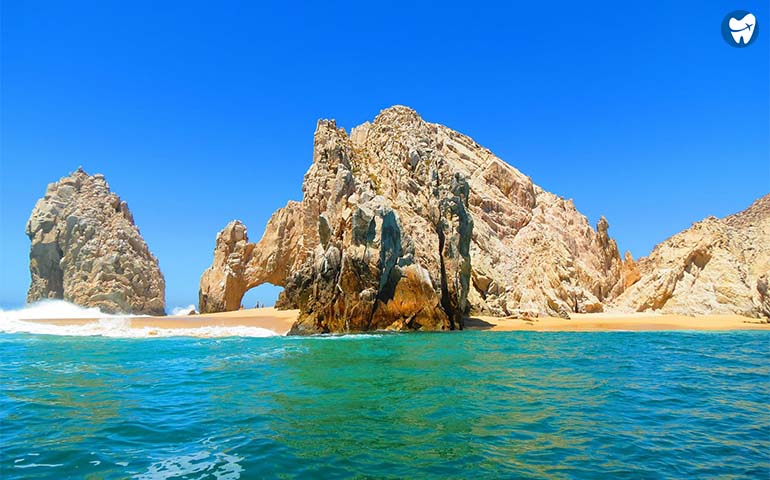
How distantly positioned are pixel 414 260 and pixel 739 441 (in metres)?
23.8

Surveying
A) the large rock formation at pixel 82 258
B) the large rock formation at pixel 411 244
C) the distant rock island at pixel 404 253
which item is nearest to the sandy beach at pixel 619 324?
the distant rock island at pixel 404 253

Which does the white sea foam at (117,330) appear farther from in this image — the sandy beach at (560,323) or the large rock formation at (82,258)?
the large rock formation at (82,258)

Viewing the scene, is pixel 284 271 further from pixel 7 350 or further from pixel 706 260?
pixel 706 260

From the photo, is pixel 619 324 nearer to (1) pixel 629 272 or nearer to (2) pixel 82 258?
(1) pixel 629 272

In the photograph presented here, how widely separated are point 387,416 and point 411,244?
888 inches

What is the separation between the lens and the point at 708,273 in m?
41.3

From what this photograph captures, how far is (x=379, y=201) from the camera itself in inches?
1231

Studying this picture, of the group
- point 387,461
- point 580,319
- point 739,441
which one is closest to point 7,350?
point 387,461

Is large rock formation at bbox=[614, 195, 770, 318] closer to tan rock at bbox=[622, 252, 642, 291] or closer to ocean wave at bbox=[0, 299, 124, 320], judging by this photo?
tan rock at bbox=[622, 252, 642, 291]

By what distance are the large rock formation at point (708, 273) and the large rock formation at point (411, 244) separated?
5697mm

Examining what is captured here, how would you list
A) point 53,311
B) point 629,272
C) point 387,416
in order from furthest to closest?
point 629,272 < point 53,311 < point 387,416

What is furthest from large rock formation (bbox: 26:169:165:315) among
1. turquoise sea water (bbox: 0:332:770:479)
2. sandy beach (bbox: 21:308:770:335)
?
turquoise sea water (bbox: 0:332:770:479)

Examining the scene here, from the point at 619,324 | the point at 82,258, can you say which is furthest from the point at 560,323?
the point at 82,258

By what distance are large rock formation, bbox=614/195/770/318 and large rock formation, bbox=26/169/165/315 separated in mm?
47959
